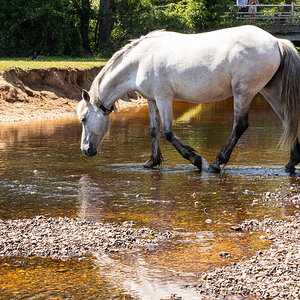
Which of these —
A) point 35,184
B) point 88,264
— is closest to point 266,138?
point 35,184

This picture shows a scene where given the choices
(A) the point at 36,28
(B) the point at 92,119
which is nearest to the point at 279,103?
(B) the point at 92,119

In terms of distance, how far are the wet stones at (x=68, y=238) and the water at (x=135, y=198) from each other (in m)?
0.18

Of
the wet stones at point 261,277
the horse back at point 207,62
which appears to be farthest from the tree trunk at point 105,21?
the wet stones at point 261,277

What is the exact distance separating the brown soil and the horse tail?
10.2 meters

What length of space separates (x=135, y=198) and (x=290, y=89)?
3.10m

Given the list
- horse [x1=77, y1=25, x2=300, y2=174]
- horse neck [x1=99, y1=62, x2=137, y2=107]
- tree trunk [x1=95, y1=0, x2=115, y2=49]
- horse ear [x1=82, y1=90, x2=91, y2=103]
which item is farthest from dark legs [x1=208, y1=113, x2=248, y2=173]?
tree trunk [x1=95, y1=0, x2=115, y2=49]

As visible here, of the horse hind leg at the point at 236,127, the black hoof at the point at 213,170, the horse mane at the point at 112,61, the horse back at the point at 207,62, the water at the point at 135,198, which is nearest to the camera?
the water at the point at 135,198

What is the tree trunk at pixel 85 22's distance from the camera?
34.9 metres

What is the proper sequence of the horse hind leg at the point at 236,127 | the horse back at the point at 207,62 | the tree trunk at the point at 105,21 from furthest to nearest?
the tree trunk at the point at 105,21 < the horse hind leg at the point at 236,127 < the horse back at the point at 207,62

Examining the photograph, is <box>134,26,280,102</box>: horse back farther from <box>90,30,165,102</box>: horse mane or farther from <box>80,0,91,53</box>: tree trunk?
<box>80,0,91,53</box>: tree trunk

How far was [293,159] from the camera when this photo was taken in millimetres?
10055

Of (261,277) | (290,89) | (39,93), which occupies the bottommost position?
(39,93)

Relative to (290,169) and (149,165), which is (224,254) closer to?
(290,169)

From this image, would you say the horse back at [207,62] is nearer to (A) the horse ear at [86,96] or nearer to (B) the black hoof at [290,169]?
(A) the horse ear at [86,96]
